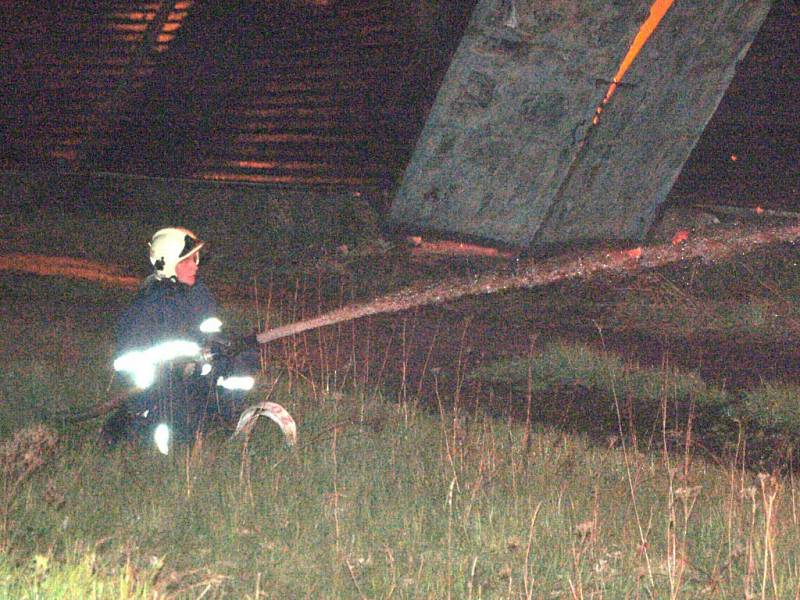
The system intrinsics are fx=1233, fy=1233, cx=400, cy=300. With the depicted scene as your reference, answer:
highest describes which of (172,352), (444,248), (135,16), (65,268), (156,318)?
(135,16)

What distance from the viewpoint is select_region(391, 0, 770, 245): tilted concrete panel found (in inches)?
481

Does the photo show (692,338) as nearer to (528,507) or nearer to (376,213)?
(376,213)

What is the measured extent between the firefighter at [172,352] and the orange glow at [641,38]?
23.4 feet

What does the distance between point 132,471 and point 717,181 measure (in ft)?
36.2

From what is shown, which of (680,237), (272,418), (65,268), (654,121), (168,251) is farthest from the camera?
(680,237)

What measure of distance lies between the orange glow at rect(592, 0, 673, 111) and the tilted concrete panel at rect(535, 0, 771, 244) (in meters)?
0.06

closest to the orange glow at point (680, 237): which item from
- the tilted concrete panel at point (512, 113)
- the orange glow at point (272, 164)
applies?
the tilted concrete panel at point (512, 113)

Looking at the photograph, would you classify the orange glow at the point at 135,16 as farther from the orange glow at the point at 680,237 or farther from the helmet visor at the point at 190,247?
the helmet visor at the point at 190,247

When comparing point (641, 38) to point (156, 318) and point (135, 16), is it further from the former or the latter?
point (135, 16)

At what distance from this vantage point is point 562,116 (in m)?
12.9

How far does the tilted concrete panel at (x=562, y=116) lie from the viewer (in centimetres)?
1221

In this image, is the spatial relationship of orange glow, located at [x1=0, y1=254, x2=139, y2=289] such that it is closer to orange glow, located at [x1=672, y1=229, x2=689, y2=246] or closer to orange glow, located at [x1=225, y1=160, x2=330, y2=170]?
orange glow, located at [x1=225, y1=160, x2=330, y2=170]

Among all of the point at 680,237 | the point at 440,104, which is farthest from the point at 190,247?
the point at 680,237

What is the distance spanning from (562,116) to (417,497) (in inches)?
307
